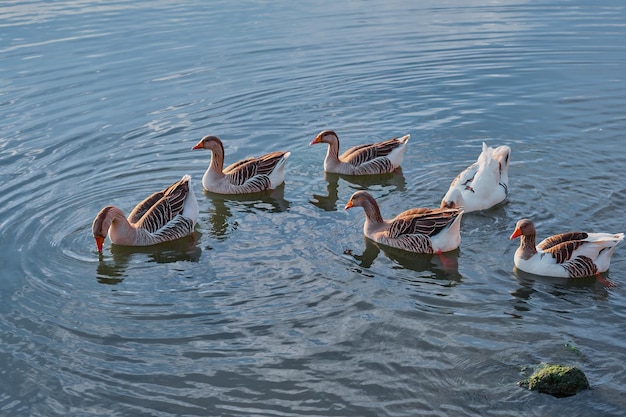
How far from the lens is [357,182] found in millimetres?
15578

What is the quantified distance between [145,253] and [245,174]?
2901mm

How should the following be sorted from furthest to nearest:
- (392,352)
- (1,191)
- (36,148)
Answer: (36,148)
(1,191)
(392,352)

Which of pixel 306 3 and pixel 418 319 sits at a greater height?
pixel 306 3

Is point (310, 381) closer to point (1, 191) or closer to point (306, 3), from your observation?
point (1, 191)

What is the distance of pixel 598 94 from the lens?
1864cm

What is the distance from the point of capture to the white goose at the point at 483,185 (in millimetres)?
13008

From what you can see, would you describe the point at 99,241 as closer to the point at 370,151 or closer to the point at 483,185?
the point at 370,151

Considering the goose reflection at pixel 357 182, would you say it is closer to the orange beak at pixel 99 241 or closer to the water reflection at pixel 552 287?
the orange beak at pixel 99 241

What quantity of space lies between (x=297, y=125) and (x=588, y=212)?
A: 23.7 feet

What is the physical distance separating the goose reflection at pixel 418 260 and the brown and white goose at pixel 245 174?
2.94 meters

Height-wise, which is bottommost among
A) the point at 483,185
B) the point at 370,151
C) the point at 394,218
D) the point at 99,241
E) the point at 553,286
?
the point at 553,286

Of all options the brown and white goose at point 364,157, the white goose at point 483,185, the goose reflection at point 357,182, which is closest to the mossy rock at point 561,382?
the white goose at point 483,185

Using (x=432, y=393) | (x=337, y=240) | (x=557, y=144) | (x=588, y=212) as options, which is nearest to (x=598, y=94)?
(x=557, y=144)

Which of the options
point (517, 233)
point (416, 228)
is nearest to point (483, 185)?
point (416, 228)
